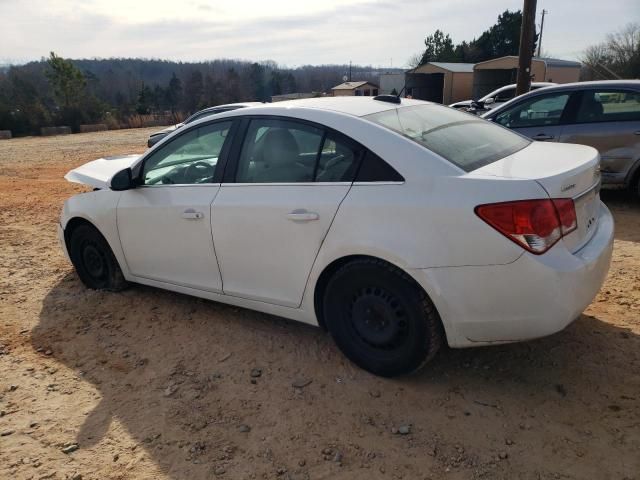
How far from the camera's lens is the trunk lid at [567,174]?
2.58 metres

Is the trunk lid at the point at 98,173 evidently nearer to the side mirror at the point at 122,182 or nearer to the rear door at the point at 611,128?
the side mirror at the point at 122,182

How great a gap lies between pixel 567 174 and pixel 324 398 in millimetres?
1809

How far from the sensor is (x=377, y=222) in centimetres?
277

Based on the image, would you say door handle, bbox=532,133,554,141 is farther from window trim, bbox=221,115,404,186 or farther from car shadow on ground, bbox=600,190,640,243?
window trim, bbox=221,115,404,186

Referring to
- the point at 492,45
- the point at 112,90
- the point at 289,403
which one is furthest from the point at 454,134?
the point at 112,90

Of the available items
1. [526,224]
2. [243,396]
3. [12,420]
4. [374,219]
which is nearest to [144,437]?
[243,396]

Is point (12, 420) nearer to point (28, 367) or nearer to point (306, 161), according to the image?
point (28, 367)

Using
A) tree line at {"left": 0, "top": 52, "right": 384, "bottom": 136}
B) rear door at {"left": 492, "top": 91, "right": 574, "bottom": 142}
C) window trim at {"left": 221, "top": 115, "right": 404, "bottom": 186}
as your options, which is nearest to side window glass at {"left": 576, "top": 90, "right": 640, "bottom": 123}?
rear door at {"left": 492, "top": 91, "right": 574, "bottom": 142}

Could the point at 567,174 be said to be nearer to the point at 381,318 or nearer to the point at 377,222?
Answer: the point at 377,222

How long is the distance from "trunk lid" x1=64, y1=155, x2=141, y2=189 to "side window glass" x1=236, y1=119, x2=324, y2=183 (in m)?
1.31

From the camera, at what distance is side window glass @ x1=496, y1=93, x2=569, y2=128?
6.89 meters

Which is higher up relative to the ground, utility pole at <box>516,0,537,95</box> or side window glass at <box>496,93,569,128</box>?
utility pole at <box>516,0,537,95</box>

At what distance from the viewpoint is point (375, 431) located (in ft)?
8.72

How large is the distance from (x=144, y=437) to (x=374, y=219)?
5.58 ft
